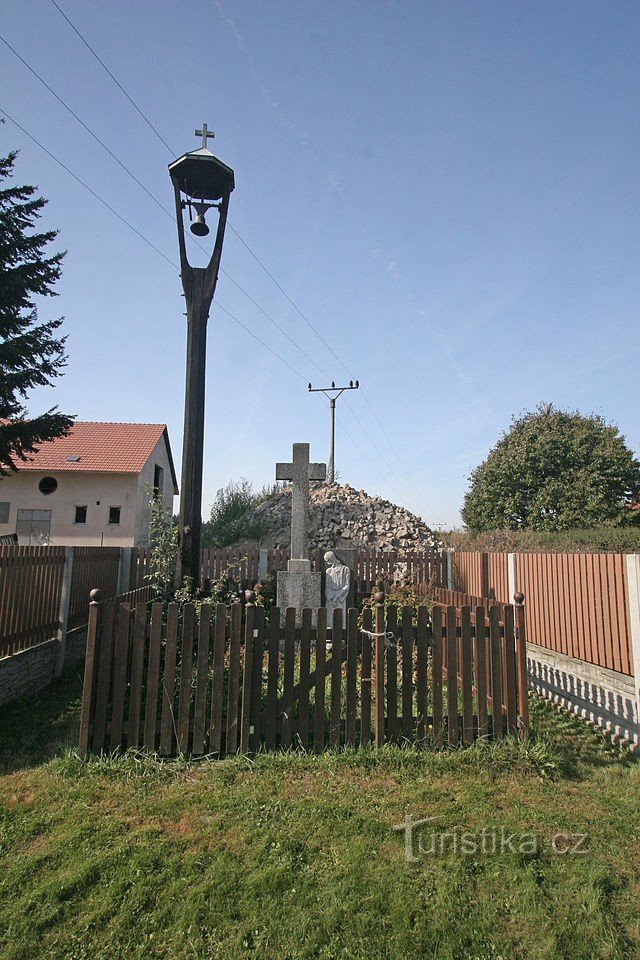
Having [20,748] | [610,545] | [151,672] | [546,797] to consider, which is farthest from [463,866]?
[610,545]

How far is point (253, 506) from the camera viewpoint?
1894 cm

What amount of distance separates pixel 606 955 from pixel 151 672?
3027mm

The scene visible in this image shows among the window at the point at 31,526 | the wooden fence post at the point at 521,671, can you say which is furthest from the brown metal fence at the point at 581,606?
the window at the point at 31,526

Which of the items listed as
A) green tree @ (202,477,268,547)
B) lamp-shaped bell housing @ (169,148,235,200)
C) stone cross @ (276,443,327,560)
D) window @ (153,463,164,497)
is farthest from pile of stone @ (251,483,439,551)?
lamp-shaped bell housing @ (169,148,235,200)

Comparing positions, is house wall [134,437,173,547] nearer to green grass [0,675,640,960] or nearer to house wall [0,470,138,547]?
house wall [0,470,138,547]

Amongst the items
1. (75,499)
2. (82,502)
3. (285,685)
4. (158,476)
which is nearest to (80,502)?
(82,502)

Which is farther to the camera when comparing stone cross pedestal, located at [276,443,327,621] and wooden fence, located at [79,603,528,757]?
stone cross pedestal, located at [276,443,327,621]

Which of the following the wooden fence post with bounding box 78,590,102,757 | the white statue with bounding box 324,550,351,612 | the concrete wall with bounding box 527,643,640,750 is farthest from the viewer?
the white statue with bounding box 324,550,351,612

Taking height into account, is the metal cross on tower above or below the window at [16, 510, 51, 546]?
above

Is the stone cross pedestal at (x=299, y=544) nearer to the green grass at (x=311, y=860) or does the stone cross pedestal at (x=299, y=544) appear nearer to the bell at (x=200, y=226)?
the bell at (x=200, y=226)

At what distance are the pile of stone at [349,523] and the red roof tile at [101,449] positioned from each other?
6.26 metres

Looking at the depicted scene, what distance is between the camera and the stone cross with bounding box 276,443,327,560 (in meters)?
8.56

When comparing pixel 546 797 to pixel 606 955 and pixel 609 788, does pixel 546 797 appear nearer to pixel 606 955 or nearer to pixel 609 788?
pixel 609 788

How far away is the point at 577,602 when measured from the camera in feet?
18.0
